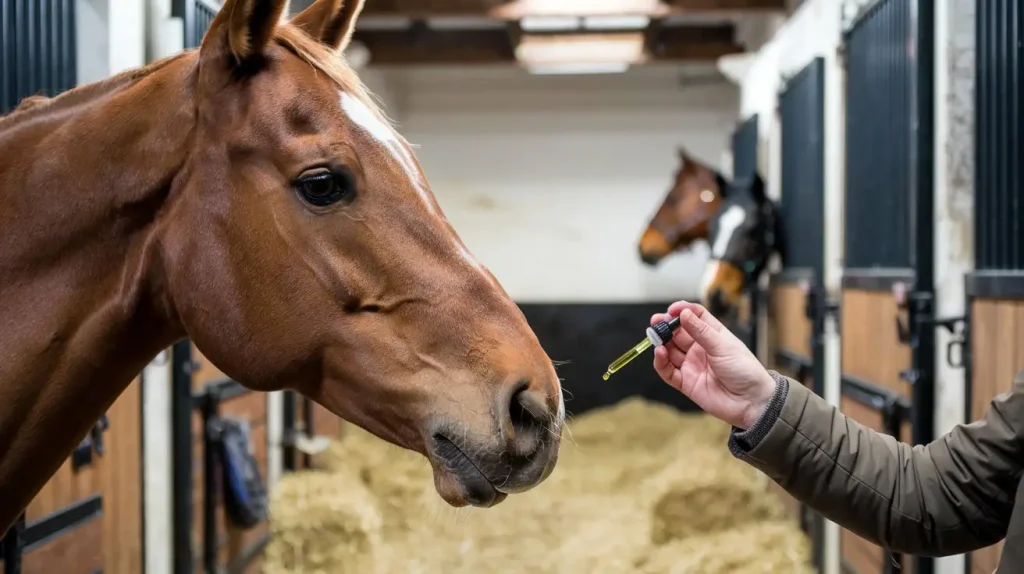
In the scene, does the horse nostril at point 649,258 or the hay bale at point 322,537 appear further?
the horse nostril at point 649,258

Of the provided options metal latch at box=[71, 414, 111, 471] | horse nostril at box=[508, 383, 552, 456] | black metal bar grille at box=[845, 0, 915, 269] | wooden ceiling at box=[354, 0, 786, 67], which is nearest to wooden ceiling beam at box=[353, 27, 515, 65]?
wooden ceiling at box=[354, 0, 786, 67]

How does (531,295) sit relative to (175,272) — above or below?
below

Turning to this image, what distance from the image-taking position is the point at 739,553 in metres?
2.49

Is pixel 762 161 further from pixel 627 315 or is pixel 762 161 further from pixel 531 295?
pixel 531 295

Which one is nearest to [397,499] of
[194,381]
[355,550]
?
[355,550]

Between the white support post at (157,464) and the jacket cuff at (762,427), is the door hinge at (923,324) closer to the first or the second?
the jacket cuff at (762,427)

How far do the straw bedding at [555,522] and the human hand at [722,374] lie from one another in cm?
103

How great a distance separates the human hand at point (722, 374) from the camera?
100 centimetres

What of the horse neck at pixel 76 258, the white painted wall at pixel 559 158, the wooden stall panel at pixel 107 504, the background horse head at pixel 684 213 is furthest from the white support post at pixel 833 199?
the white painted wall at pixel 559 158

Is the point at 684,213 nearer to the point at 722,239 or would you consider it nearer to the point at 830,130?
the point at 722,239

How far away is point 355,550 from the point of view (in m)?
2.58

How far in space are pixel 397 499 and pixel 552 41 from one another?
2.47m

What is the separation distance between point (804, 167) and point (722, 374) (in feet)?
6.93

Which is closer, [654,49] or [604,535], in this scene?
[604,535]
